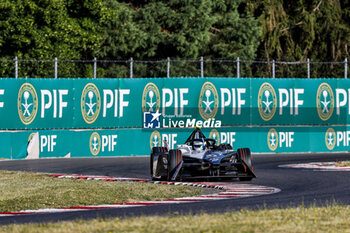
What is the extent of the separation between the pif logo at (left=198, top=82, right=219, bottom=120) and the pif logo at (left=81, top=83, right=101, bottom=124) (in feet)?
11.8

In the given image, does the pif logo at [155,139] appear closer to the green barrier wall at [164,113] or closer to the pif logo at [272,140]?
the green barrier wall at [164,113]

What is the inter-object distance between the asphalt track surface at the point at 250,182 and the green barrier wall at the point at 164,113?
1.05 metres

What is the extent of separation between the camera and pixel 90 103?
26.8m

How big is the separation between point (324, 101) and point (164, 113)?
6.18 meters

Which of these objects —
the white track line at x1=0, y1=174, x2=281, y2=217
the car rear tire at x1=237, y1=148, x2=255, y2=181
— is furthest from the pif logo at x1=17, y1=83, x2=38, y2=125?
the car rear tire at x1=237, y1=148, x2=255, y2=181

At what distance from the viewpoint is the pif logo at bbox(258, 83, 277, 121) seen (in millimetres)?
28472

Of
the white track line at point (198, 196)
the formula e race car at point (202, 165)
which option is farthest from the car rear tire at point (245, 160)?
the white track line at point (198, 196)

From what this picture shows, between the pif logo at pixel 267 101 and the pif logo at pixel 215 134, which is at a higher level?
the pif logo at pixel 267 101

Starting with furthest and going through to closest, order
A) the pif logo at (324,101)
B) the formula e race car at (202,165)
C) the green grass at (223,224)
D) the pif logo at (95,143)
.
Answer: the pif logo at (324,101)
the pif logo at (95,143)
the formula e race car at (202,165)
the green grass at (223,224)

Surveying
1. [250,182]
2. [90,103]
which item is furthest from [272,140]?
[250,182]

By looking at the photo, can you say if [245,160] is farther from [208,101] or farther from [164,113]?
[208,101]

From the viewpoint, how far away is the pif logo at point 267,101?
93.4 feet

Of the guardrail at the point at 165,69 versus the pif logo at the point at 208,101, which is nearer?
the pif logo at the point at 208,101

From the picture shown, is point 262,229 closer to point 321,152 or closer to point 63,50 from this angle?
point 321,152
